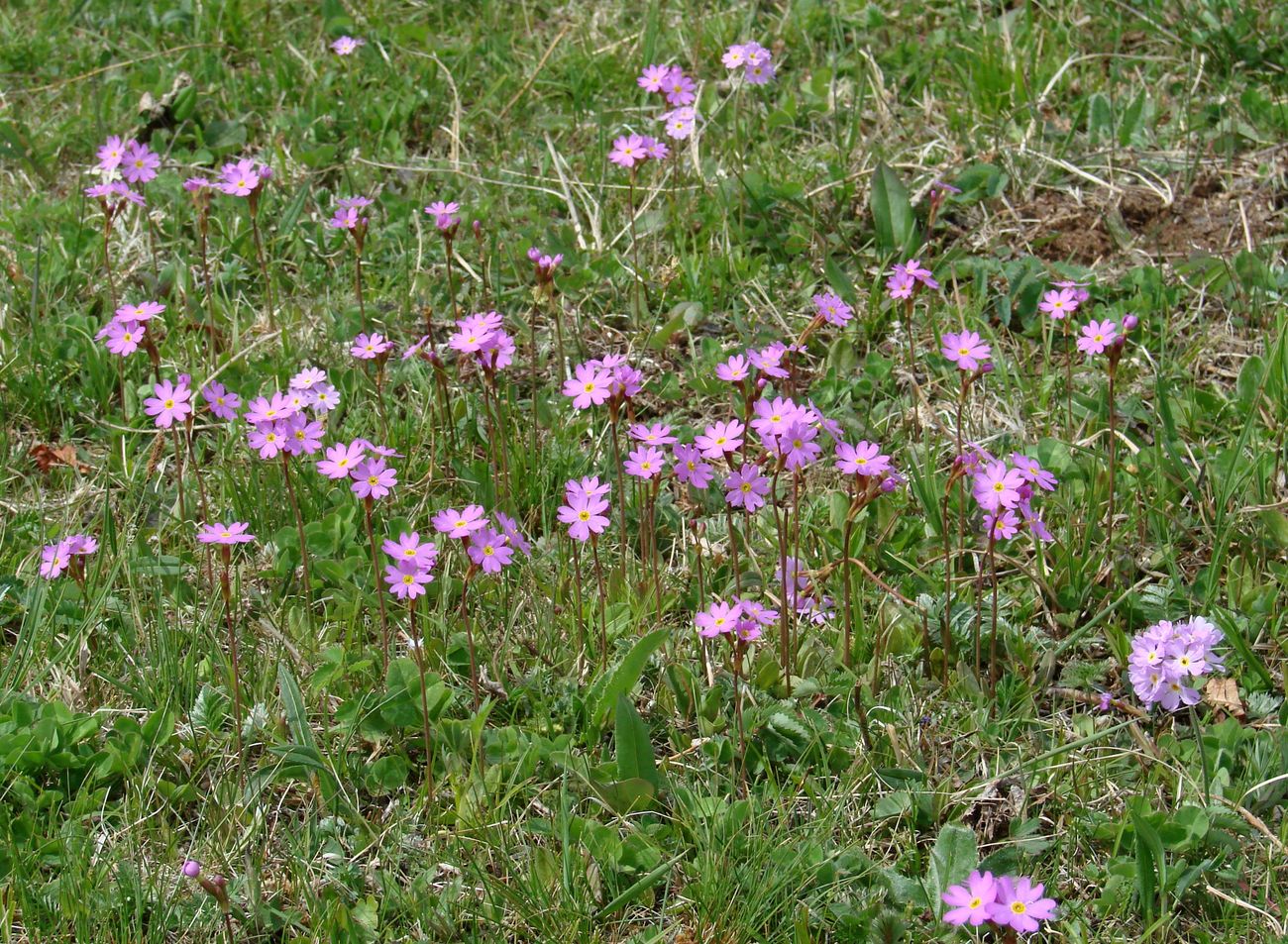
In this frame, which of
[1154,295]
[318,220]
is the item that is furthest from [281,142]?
[1154,295]

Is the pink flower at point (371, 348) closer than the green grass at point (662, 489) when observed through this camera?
No

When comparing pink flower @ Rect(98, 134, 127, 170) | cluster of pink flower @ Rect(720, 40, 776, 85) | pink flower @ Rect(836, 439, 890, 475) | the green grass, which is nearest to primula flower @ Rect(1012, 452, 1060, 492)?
the green grass

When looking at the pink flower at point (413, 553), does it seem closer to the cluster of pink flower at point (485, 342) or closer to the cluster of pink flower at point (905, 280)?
the cluster of pink flower at point (485, 342)

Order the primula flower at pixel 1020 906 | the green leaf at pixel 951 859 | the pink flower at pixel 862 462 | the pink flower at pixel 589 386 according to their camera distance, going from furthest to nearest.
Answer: the pink flower at pixel 589 386 < the pink flower at pixel 862 462 < the green leaf at pixel 951 859 < the primula flower at pixel 1020 906

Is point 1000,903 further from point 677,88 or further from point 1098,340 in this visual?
point 677,88

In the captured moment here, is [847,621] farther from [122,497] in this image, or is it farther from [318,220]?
[318,220]

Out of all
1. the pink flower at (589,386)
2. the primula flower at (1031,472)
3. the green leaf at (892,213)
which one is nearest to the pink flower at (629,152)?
the green leaf at (892,213)

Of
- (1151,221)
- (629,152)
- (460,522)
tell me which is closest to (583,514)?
(460,522)
